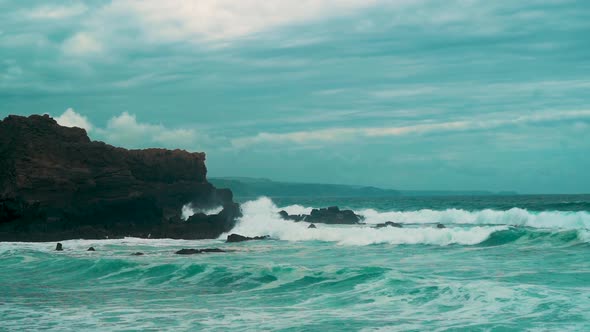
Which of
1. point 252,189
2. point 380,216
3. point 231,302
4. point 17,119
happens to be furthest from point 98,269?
point 252,189

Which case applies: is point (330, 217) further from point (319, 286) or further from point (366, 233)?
point (319, 286)

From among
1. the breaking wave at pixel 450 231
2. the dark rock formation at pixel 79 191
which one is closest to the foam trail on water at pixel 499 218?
the breaking wave at pixel 450 231

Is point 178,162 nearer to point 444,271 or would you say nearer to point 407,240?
point 407,240

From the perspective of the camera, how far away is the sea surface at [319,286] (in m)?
14.2

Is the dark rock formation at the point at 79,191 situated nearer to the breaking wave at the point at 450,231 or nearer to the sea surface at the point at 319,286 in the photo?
the breaking wave at the point at 450,231

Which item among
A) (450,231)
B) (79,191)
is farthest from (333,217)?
(450,231)

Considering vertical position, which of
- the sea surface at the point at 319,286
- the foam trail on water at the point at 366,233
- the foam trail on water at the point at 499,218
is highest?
the foam trail on water at the point at 499,218

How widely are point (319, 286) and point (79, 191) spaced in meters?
22.9

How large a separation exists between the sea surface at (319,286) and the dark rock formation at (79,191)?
4.15 metres

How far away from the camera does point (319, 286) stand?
1889 centimetres

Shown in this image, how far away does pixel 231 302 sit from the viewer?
55.8 ft

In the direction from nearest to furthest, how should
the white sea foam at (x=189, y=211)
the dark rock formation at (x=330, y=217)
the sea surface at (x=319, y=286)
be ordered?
the sea surface at (x=319, y=286)
the white sea foam at (x=189, y=211)
the dark rock formation at (x=330, y=217)

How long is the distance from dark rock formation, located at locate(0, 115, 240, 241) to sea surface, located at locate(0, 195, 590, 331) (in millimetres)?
4148

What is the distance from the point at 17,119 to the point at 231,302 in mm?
27267
